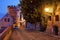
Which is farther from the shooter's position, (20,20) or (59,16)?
(20,20)

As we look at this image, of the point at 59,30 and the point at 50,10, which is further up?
the point at 50,10

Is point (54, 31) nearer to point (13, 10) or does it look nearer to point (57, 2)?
point (57, 2)

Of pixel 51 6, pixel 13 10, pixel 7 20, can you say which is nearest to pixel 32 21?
pixel 51 6

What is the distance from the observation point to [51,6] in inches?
1008

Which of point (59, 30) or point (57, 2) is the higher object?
point (57, 2)

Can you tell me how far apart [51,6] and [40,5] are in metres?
5.19

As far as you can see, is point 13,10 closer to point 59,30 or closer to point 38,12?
point 38,12

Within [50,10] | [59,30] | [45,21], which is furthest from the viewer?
[45,21]

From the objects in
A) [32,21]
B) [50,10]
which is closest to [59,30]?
[50,10]

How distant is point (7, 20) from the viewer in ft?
234

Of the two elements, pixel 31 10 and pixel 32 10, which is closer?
pixel 32 10

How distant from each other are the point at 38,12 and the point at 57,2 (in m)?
7.43

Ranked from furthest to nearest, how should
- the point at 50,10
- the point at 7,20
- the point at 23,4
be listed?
the point at 7,20 → the point at 23,4 → the point at 50,10

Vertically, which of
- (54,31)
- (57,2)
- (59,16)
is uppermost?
(57,2)
